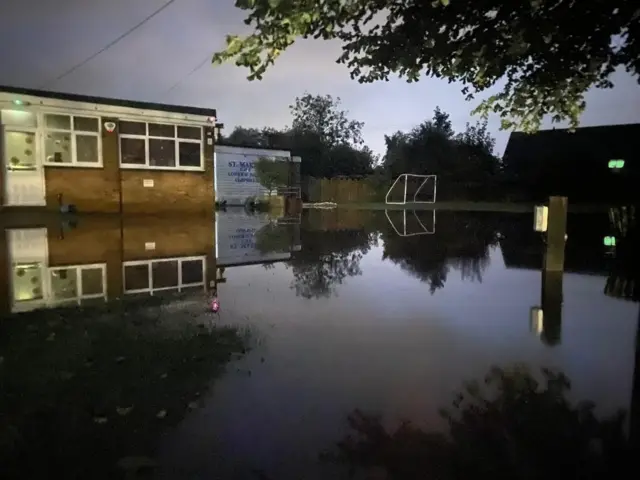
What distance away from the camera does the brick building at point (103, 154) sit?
64.6 ft

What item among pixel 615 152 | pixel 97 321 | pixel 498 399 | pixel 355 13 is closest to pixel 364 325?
pixel 498 399

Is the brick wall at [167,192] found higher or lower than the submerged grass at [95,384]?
higher

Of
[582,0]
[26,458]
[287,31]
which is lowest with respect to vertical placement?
[26,458]

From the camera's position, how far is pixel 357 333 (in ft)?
17.2

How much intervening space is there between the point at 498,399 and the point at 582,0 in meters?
2.95

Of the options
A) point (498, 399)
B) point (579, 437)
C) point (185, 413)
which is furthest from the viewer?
point (498, 399)

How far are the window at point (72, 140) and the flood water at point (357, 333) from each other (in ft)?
31.3

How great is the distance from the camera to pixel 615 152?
4516cm

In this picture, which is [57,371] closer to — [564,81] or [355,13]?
[355,13]

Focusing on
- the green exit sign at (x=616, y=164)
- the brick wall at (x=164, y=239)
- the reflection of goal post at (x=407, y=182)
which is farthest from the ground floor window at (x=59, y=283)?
the green exit sign at (x=616, y=164)

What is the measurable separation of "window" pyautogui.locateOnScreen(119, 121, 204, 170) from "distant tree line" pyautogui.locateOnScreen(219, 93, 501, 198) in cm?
1334

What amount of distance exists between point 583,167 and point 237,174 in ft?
76.3

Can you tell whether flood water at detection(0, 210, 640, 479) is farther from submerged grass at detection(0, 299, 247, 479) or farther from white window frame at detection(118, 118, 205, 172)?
white window frame at detection(118, 118, 205, 172)

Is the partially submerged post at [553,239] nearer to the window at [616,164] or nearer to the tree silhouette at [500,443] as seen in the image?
the tree silhouette at [500,443]
